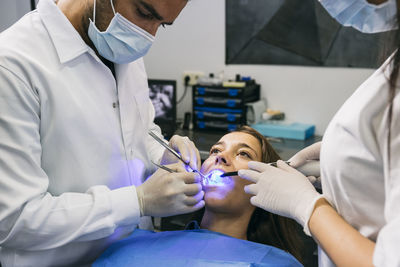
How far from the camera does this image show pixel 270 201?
1157 millimetres

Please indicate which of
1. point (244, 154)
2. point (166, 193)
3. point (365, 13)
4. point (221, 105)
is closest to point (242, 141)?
point (244, 154)

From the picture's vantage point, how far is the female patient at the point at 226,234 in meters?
1.37

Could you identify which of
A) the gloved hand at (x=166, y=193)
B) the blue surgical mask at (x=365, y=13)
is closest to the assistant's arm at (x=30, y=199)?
the gloved hand at (x=166, y=193)

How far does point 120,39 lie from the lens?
1.28 meters

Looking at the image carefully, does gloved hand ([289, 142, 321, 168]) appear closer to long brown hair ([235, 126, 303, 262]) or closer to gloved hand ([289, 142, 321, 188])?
gloved hand ([289, 142, 321, 188])

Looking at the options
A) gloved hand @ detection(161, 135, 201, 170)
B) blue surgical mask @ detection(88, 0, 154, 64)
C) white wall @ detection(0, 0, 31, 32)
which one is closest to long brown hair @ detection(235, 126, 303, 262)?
gloved hand @ detection(161, 135, 201, 170)

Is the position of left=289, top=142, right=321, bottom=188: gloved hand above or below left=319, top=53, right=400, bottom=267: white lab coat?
below

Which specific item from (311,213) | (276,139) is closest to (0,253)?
(311,213)

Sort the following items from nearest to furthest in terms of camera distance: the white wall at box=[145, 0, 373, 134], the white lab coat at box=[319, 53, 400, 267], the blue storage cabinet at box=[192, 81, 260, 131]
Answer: the white lab coat at box=[319, 53, 400, 267] → the white wall at box=[145, 0, 373, 134] → the blue storage cabinet at box=[192, 81, 260, 131]

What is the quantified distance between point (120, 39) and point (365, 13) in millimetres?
735

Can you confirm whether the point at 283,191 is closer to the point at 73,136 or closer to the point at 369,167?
the point at 369,167

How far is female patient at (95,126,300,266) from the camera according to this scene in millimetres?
1365

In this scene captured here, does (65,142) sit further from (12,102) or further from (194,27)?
(194,27)

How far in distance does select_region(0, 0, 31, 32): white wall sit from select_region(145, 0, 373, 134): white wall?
1165 mm
